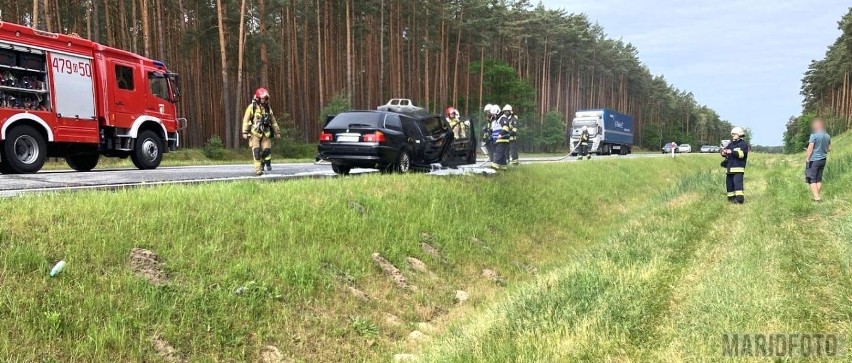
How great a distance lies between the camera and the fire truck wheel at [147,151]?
12.5 m

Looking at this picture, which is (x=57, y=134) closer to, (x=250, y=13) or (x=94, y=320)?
(x=94, y=320)

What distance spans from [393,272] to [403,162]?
214 inches

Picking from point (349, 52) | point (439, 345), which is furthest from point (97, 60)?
point (349, 52)

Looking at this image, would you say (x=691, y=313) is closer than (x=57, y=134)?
Yes

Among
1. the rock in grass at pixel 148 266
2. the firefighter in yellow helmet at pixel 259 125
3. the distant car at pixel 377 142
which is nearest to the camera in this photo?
the rock in grass at pixel 148 266

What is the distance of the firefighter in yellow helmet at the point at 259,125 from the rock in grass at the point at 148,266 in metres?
5.93

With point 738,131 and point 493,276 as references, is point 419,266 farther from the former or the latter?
point 738,131

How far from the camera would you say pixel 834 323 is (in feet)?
12.4

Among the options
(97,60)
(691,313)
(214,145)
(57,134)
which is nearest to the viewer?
(691,313)

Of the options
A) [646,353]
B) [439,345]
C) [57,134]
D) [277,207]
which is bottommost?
[439,345]

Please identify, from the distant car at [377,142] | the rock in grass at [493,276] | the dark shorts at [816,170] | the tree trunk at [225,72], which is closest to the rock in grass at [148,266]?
the rock in grass at [493,276]

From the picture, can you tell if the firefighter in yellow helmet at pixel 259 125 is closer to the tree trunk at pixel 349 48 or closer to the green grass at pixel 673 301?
the green grass at pixel 673 301

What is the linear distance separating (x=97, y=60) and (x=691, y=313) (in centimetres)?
1267

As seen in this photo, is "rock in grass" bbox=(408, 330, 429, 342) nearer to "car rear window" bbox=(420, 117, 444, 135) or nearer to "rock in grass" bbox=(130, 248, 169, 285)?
"rock in grass" bbox=(130, 248, 169, 285)
